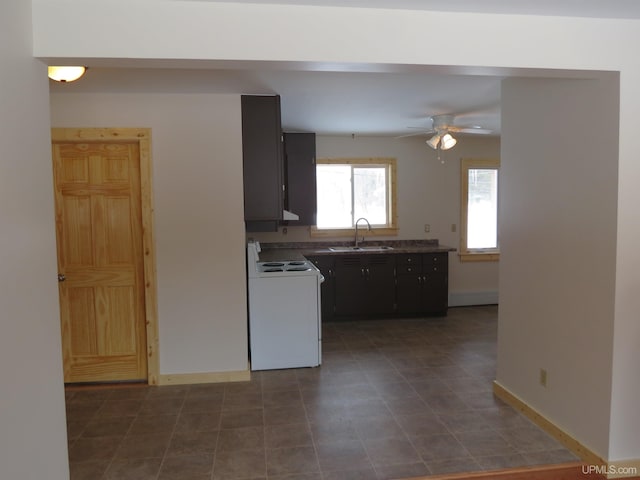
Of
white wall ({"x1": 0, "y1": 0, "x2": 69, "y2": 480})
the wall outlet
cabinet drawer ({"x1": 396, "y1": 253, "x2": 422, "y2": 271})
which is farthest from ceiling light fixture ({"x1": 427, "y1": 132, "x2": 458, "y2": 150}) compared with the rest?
white wall ({"x1": 0, "y1": 0, "x2": 69, "y2": 480})

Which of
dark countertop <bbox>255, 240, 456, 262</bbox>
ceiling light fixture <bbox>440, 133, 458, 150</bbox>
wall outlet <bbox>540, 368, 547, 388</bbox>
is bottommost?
wall outlet <bbox>540, 368, 547, 388</bbox>

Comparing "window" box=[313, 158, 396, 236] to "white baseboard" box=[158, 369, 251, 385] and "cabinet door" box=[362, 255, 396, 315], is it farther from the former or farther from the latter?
"white baseboard" box=[158, 369, 251, 385]

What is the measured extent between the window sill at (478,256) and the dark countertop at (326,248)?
36cm

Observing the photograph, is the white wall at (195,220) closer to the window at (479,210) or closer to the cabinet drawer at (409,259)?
the cabinet drawer at (409,259)

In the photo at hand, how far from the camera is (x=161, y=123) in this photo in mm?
3523

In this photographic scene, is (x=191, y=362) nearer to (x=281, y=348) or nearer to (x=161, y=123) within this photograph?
(x=281, y=348)

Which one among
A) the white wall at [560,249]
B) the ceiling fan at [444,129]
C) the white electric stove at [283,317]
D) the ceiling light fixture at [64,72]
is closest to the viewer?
the ceiling light fixture at [64,72]

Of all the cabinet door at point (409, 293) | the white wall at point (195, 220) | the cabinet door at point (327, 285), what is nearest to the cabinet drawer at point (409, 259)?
the cabinet door at point (409, 293)

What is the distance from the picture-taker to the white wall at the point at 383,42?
5.77 ft

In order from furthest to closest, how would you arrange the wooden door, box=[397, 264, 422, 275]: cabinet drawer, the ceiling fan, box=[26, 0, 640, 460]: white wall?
box=[397, 264, 422, 275]: cabinet drawer
the ceiling fan
the wooden door
box=[26, 0, 640, 460]: white wall

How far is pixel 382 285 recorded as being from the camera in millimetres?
5504

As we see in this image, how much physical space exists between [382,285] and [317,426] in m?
2.80

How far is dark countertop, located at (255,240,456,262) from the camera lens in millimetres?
5297

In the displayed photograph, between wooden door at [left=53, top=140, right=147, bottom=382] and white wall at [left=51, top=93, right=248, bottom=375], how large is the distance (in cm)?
24
